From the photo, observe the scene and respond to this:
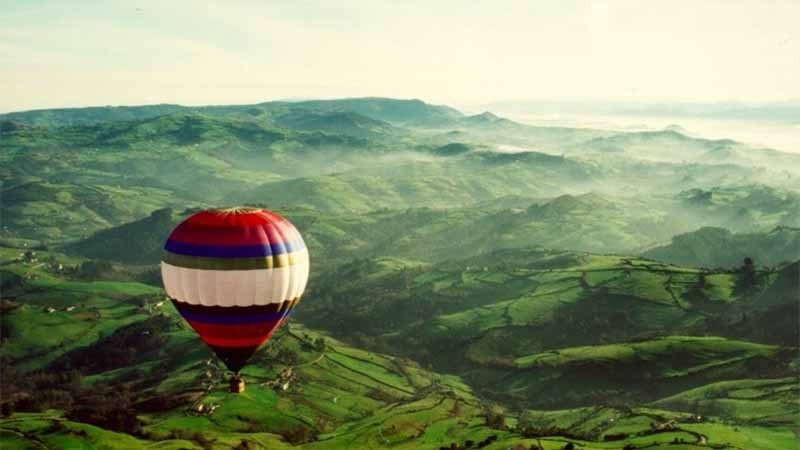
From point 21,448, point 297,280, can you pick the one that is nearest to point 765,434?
point 297,280

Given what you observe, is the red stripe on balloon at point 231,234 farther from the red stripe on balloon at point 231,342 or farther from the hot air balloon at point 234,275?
the red stripe on balloon at point 231,342

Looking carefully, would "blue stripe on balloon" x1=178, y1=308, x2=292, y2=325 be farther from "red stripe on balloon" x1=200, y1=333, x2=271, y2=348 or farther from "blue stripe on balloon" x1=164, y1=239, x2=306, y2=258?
"blue stripe on balloon" x1=164, y1=239, x2=306, y2=258

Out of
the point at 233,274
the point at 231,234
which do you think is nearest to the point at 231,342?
the point at 233,274

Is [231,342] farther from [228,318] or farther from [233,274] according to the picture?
[233,274]

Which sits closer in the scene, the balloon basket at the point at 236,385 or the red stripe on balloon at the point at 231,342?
the balloon basket at the point at 236,385

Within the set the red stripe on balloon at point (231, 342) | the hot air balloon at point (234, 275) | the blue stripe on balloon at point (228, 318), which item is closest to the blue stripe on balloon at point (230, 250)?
the hot air balloon at point (234, 275)

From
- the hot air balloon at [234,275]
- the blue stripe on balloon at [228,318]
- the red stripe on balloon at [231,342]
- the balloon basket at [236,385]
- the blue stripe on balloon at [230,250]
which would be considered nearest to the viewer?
the blue stripe on balloon at [230,250]

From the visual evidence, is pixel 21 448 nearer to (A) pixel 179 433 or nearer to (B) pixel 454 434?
(A) pixel 179 433

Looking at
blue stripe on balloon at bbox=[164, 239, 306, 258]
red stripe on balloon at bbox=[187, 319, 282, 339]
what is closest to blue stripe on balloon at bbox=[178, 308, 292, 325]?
red stripe on balloon at bbox=[187, 319, 282, 339]
